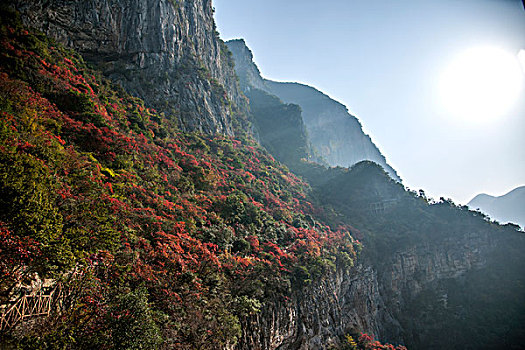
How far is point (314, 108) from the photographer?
3794 inches

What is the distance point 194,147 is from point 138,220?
17279 mm

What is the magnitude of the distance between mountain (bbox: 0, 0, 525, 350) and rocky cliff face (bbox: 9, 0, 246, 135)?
26 centimetres

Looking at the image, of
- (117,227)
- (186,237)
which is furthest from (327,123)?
(117,227)

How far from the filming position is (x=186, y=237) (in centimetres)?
1330

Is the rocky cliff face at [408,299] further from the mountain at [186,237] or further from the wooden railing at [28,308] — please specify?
the wooden railing at [28,308]

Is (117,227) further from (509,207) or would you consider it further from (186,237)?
(509,207)

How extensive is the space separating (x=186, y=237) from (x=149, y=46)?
96.2 feet

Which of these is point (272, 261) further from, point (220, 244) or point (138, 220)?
point (138, 220)

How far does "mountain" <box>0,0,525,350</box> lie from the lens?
7.32 meters

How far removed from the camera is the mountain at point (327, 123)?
90.3m

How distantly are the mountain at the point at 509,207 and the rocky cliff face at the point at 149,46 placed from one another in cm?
9667


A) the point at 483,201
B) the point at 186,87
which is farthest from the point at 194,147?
the point at 483,201

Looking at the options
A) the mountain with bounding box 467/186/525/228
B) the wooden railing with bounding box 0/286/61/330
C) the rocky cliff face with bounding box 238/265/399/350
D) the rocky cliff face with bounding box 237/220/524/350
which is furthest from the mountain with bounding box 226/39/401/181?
the wooden railing with bounding box 0/286/61/330

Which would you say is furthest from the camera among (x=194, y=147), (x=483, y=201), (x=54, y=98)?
(x=483, y=201)
